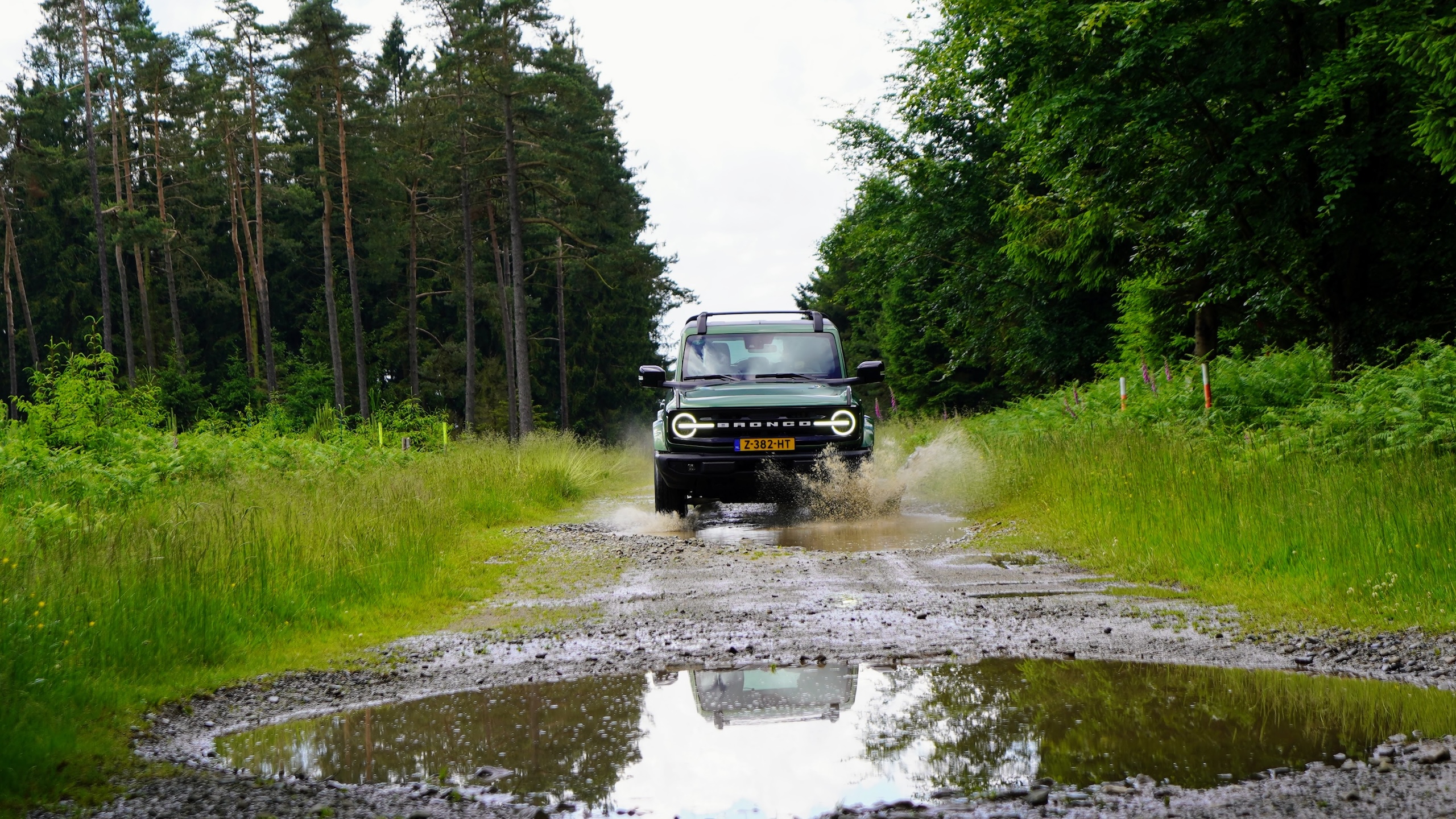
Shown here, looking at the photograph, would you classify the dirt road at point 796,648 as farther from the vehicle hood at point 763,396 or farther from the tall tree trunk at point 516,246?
the tall tree trunk at point 516,246

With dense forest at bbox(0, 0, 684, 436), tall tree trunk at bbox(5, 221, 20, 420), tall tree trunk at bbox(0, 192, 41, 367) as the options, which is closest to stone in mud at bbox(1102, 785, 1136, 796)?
dense forest at bbox(0, 0, 684, 436)

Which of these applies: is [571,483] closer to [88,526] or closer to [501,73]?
[88,526]

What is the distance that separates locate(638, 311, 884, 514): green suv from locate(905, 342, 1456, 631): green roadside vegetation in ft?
6.89

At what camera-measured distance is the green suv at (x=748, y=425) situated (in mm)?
11977

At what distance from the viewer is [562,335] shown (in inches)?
2329

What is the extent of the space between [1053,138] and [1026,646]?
12544mm

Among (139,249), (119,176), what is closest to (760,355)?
(119,176)

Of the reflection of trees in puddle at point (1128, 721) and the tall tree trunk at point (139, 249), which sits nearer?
the reflection of trees in puddle at point (1128, 721)

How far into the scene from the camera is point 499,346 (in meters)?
66.1

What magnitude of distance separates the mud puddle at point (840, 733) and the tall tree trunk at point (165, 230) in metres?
50.5

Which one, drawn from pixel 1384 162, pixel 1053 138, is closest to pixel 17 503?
pixel 1053 138

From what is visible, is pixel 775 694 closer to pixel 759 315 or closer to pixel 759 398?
pixel 759 398

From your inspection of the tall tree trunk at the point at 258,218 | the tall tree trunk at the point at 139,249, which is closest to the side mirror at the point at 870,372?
the tall tree trunk at the point at 258,218

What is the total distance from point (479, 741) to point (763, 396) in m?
8.05
